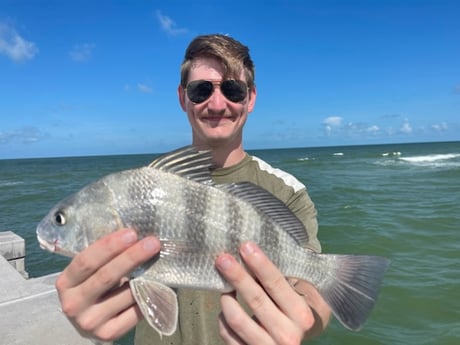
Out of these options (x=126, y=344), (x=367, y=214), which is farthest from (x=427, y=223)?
(x=126, y=344)

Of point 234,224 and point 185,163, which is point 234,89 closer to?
point 185,163

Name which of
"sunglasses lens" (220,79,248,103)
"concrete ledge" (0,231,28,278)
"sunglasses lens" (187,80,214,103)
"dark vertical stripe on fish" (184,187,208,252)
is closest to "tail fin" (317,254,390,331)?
"dark vertical stripe on fish" (184,187,208,252)

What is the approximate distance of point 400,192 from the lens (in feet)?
66.5

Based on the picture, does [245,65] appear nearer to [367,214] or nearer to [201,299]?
[201,299]

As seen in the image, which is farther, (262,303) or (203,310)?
(203,310)

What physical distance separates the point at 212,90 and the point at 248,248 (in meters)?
1.65

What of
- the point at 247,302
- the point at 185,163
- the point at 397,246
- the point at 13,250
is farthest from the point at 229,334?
the point at 397,246

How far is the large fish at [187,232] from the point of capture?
6.88 feet

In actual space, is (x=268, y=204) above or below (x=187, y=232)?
above

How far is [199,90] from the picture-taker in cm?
320

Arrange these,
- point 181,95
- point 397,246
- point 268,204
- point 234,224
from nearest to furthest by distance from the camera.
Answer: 1. point 234,224
2. point 268,204
3. point 181,95
4. point 397,246

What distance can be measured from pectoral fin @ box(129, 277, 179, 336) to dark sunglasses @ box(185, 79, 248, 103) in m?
1.70

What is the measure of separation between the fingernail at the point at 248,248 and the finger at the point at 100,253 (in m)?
0.59

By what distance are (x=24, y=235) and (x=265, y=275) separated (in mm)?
14829
